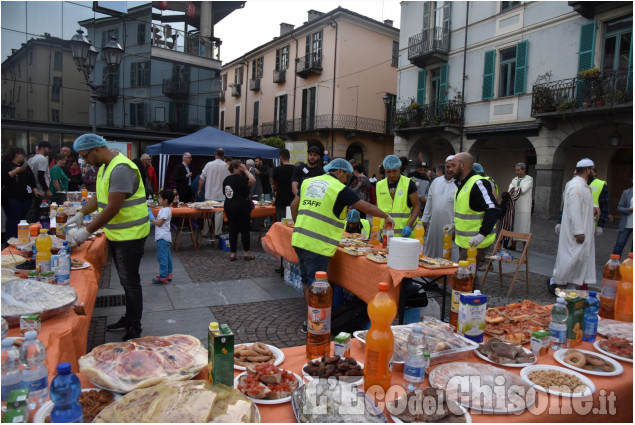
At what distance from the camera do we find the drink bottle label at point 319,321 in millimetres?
2287

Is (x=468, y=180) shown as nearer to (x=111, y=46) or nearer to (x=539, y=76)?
(x=111, y=46)

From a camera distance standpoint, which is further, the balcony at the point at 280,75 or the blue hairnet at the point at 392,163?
the balcony at the point at 280,75

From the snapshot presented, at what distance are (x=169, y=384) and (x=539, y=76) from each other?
1781 centimetres

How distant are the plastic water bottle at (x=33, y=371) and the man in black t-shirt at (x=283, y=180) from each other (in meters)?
→ 7.03

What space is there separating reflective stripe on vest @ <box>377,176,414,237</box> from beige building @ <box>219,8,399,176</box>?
21.7 meters

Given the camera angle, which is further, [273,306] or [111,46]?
[111,46]

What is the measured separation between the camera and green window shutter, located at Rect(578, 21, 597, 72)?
14.3 meters

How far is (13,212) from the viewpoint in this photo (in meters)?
8.32

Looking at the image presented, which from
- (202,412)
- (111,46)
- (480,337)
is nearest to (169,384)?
(202,412)

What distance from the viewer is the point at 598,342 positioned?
2.48 meters

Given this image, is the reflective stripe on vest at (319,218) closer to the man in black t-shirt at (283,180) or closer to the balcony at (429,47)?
the man in black t-shirt at (283,180)

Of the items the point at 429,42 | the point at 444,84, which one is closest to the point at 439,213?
the point at 444,84

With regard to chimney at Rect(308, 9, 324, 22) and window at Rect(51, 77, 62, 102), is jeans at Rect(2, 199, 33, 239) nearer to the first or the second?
window at Rect(51, 77, 62, 102)

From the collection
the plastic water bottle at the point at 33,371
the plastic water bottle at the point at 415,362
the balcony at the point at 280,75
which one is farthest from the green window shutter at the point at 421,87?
the plastic water bottle at the point at 33,371
